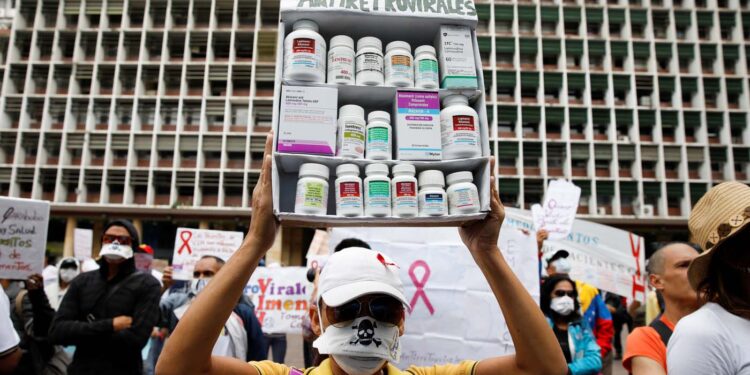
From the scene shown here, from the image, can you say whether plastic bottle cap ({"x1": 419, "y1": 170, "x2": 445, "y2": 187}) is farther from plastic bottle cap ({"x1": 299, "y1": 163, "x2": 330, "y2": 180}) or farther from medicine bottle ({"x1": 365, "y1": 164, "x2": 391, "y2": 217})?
plastic bottle cap ({"x1": 299, "y1": 163, "x2": 330, "y2": 180})

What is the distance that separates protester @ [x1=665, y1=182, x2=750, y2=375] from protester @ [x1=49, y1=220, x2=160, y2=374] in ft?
11.4

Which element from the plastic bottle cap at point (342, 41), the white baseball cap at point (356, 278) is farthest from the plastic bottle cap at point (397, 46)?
the white baseball cap at point (356, 278)

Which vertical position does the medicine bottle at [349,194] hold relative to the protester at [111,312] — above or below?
above

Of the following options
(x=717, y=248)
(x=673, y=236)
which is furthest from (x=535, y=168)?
(x=717, y=248)

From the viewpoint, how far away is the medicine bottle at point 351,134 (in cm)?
192

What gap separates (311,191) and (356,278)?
0.33m

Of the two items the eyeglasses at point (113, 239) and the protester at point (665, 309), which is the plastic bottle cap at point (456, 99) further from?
the eyeglasses at point (113, 239)

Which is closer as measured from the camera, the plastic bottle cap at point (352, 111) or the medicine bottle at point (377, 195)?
the medicine bottle at point (377, 195)

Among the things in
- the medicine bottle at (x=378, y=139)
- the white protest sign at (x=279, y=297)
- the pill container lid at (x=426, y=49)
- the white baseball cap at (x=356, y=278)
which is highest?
the pill container lid at (x=426, y=49)

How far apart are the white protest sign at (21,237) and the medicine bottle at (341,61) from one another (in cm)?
388

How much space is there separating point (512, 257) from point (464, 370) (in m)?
3.17

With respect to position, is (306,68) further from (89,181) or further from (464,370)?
(89,181)

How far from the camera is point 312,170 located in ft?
6.26

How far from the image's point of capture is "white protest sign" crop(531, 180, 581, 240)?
7473 mm
